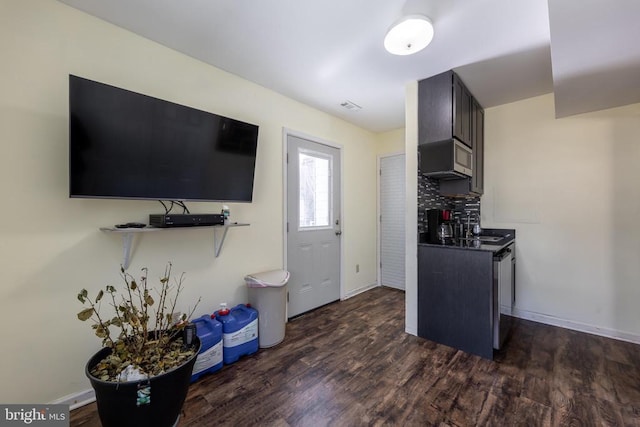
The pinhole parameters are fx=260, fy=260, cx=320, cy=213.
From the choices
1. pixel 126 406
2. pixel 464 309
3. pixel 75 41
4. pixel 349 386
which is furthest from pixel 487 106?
pixel 126 406

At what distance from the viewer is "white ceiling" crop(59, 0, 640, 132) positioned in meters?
1.55

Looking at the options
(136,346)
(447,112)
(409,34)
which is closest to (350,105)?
(447,112)

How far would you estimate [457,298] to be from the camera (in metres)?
2.30

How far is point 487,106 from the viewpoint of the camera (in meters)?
3.17

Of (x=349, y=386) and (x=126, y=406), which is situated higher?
(x=126, y=406)

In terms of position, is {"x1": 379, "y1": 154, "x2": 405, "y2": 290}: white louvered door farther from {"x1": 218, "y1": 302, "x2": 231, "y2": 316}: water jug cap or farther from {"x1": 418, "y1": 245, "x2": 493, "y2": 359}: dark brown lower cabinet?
{"x1": 218, "y1": 302, "x2": 231, "y2": 316}: water jug cap

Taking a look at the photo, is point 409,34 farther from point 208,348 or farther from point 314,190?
point 208,348

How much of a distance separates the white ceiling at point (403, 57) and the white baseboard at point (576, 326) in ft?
7.08

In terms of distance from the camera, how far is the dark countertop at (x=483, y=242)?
7.44 ft

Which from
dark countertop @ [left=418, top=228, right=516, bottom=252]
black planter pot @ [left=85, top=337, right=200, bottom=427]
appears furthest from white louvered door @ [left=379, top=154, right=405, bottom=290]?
black planter pot @ [left=85, top=337, right=200, bottom=427]

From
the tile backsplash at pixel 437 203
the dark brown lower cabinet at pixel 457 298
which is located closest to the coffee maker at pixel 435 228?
the tile backsplash at pixel 437 203

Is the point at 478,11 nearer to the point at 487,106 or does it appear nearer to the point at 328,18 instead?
the point at 328,18

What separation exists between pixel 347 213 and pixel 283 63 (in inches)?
80.2

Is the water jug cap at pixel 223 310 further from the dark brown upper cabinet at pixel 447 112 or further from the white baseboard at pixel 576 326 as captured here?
the white baseboard at pixel 576 326
